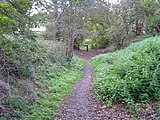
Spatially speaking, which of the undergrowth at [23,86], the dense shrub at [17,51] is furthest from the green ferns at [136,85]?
the dense shrub at [17,51]

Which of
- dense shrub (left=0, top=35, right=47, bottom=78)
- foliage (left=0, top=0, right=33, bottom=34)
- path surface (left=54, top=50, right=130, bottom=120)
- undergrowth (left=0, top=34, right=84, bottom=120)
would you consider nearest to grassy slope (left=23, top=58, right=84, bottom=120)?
undergrowth (left=0, top=34, right=84, bottom=120)

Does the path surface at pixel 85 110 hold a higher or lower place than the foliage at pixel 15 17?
lower

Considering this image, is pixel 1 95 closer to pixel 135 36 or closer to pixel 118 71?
pixel 118 71

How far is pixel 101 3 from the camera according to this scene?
67.3ft

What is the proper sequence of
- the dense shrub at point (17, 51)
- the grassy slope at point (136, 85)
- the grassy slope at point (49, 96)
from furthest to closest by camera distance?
1. the grassy slope at point (136, 85)
2. the grassy slope at point (49, 96)
3. the dense shrub at point (17, 51)

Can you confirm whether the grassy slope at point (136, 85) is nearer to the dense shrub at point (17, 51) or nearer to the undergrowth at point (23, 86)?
the undergrowth at point (23, 86)

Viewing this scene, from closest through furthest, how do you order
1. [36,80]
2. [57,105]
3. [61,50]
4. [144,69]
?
[57,105], [144,69], [36,80], [61,50]

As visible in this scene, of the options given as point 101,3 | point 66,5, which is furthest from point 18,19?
point 101,3

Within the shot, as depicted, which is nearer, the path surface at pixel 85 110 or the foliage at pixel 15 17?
the foliage at pixel 15 17

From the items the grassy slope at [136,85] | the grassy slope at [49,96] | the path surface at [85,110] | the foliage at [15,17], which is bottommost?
the path surface at [85,110]

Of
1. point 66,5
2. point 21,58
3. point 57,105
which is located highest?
point 66,5

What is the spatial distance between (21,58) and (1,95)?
1.16 metres

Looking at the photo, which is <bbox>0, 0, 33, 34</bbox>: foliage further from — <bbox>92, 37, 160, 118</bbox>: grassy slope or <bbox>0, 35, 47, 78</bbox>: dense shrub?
<bbox>92, 37, 160, 118</bbox>: grassy slope

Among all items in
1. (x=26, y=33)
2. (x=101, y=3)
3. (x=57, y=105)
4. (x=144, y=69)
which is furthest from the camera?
(x=101, y=3)
